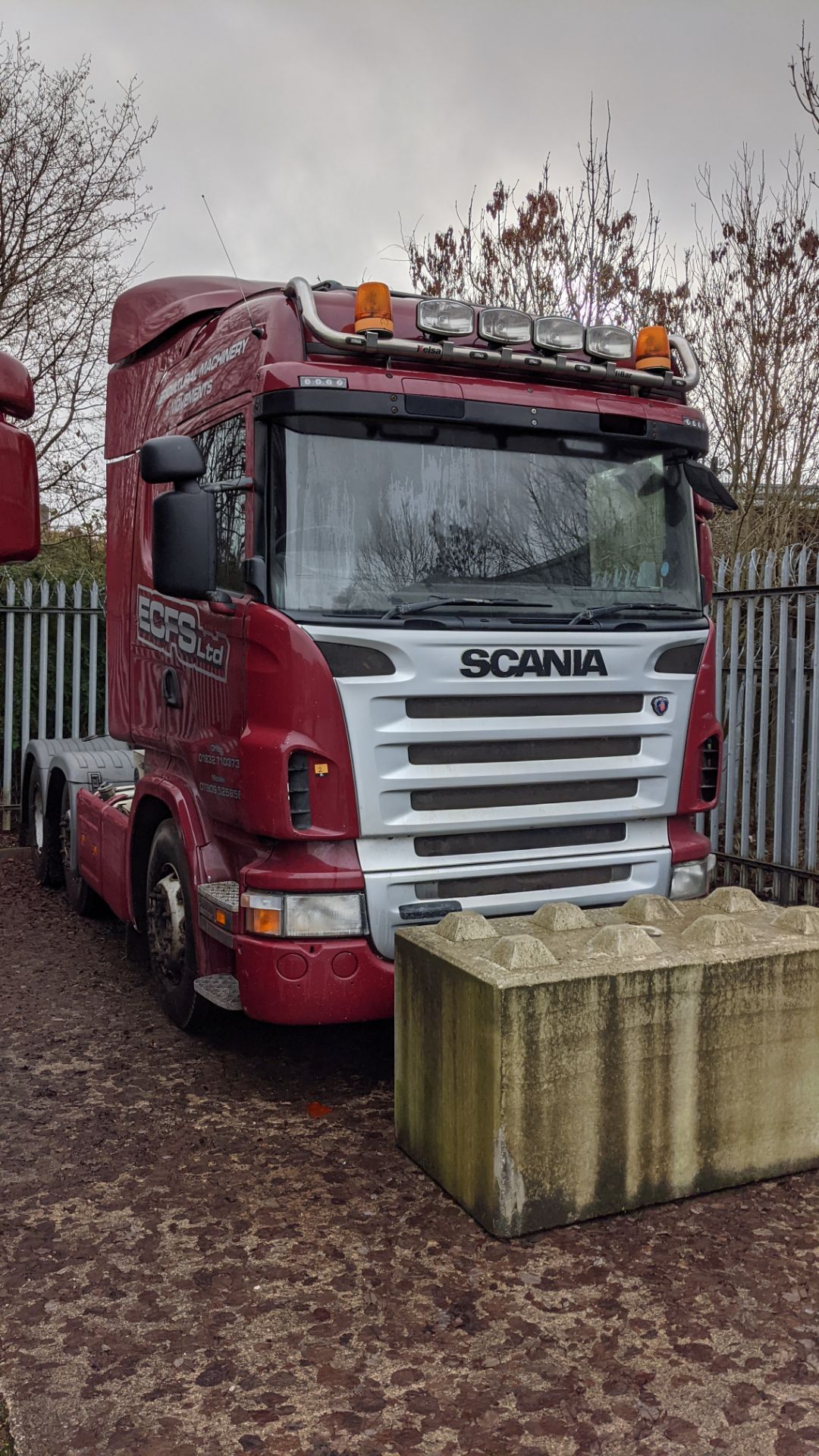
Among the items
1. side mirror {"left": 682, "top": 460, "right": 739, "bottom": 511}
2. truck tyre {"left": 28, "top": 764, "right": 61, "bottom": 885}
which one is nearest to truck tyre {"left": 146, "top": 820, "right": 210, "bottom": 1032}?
side mirror {"left": 682, "top": 460, "right": 739, "bottom": 511}

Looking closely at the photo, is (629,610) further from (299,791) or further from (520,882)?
(299,791)

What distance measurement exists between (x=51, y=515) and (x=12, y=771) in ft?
14.6

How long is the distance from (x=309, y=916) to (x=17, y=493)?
7.81ft

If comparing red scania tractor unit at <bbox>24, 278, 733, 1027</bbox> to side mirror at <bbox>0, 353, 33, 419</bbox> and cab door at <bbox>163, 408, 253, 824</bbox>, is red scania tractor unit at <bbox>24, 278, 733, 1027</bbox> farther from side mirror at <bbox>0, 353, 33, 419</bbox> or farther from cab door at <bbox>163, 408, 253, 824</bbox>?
side mirror at <bbox>0, 353, 33, 419</bbox>

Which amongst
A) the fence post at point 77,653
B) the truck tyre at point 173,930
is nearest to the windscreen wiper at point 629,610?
the truck tyre at point 173,930

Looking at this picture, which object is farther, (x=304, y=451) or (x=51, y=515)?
(x=51, y=515)

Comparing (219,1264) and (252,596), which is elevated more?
(252,596)

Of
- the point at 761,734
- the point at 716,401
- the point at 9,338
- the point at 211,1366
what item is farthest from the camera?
the point at 9,338

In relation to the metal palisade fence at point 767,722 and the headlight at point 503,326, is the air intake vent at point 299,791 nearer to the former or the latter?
the headlight at point 503,326

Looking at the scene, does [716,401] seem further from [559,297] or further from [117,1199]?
[117,1199]

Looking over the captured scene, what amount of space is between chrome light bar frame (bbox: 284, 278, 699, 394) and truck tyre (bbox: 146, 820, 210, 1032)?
2.27m

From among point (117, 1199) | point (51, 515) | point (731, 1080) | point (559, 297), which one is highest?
point (559, 297)

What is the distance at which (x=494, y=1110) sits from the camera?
11.1 feet

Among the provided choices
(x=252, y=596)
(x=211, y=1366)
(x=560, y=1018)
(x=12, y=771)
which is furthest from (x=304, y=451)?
(x=12, y=771)
